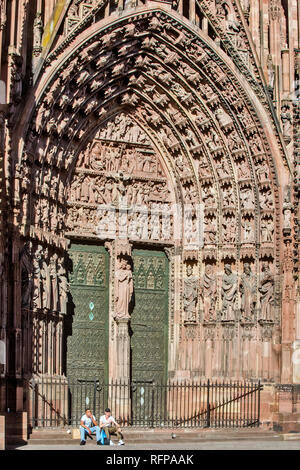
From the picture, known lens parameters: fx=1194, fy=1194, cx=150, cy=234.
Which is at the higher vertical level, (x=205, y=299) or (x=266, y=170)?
(x=266, y=170)

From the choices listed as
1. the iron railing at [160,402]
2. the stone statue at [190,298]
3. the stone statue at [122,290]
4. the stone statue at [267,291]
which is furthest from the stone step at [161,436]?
the stone statue at [190,298]

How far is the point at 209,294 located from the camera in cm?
2528

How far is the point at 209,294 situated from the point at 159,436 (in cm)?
391

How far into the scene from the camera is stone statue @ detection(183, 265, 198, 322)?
83.5 ft

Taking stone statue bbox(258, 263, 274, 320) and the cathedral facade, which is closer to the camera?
the cathedral facade

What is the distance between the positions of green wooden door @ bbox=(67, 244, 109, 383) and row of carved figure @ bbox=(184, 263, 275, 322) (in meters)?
2.17

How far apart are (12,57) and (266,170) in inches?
247

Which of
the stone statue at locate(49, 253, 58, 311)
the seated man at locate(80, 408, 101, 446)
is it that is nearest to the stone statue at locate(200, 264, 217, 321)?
the stone statue at locate(49, 253, 58, 311)

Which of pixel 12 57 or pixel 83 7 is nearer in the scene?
pixel 12 57

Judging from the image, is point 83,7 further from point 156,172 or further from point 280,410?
point 280,410

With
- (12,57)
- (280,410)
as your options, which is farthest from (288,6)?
(280,410)

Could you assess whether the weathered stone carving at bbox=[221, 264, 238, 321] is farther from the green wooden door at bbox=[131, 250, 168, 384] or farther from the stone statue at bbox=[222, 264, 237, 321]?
the green wooden door at bbox=[131, 250, 168, 384]

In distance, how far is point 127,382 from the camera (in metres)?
24.7

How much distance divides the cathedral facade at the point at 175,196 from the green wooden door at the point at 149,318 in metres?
0.03
